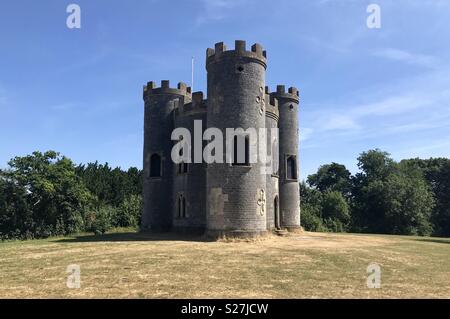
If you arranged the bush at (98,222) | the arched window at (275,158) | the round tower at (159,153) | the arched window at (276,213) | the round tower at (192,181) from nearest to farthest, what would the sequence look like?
the round tower at (192,181), the arched window at (276,213), the arched window at (275,158), the round tower at (159,153), the bush at (98,222)

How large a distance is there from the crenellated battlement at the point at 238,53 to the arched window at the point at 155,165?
9.69 metres

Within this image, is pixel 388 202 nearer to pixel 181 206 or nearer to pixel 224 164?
pixel 181 206

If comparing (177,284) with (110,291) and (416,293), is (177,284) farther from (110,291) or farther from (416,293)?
(416,293)

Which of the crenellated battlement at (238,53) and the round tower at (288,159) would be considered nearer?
the crenellated battlement at (238,53)

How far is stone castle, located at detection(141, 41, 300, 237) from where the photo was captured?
23391 millimetres

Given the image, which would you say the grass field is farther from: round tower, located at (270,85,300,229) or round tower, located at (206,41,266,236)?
round tower, located at (270,85,300,229)

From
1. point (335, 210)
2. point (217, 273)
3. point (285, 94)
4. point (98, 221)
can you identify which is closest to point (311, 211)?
point (335, 210)

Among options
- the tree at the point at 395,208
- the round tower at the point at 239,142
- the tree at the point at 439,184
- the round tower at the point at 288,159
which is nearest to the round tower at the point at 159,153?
the round tower at the point at 239,142

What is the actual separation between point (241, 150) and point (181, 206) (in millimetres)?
7631

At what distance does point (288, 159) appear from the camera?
110 ft

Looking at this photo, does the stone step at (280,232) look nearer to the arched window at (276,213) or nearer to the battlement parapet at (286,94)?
the arched window at (276,213)

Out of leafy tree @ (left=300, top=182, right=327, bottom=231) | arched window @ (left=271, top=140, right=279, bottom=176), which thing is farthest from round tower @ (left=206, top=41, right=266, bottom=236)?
leafy tree @ (left=300, top=182, right=327, bottom=231)

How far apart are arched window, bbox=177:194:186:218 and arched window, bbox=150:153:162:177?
11.7ft

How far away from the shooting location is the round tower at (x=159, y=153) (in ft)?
101
